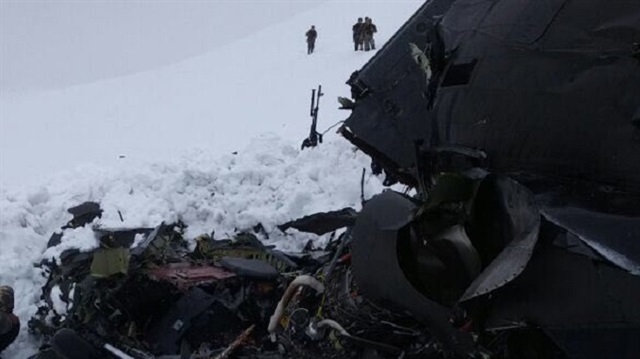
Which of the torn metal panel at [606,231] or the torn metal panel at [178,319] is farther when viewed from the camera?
the torn metal panel at [178,319]

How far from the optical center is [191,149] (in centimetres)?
1112

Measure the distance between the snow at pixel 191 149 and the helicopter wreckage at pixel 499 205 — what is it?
303 centimetres

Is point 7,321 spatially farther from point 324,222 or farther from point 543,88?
point 543,88

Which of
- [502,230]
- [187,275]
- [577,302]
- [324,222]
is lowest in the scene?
[187,275]

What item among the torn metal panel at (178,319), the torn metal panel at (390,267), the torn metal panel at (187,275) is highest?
the torn metal panel at (390,267)

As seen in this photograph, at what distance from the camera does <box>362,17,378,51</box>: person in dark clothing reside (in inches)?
835

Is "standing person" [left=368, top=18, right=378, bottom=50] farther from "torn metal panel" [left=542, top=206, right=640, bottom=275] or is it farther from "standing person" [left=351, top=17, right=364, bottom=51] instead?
"torn metal panel" [left=542, top=206, right=640, bottom=275]

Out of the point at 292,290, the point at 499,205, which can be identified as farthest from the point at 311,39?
the point at 499,205

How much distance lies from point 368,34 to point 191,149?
37.3 feet

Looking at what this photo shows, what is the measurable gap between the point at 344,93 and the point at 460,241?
45.3 feet

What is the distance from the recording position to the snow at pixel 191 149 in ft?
27.2

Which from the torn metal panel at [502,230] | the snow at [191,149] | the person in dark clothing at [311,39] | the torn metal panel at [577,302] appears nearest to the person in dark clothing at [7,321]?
the snow at [191,149]

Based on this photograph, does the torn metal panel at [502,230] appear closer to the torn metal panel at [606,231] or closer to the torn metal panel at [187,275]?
the torn metal panel at [606,231]

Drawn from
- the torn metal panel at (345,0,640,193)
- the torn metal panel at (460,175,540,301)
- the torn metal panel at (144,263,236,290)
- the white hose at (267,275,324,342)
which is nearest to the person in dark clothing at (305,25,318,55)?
the torn metal panel at (144,263,236,290)
